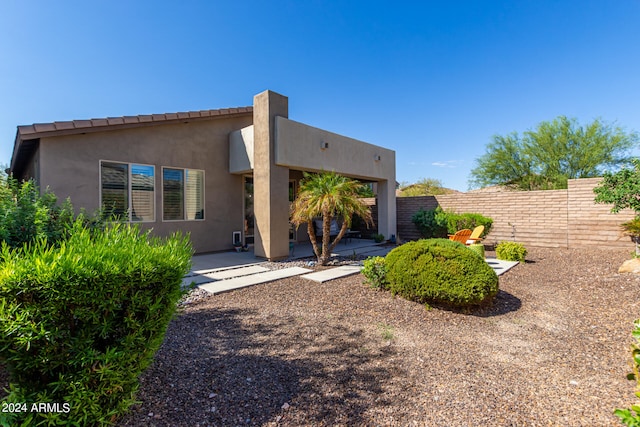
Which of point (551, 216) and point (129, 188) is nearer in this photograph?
point (129, 188)

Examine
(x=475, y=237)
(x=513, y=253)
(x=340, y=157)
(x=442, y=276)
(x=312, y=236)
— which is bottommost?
(x=513, y=253)

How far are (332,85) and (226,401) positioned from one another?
12.8 m

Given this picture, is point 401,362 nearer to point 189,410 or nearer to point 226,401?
point 226,401

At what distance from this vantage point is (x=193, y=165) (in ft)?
32.5

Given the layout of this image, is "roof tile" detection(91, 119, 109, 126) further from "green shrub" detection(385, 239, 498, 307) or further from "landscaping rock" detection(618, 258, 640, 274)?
"landscaping rock" detection(618, 258, 640, 274)

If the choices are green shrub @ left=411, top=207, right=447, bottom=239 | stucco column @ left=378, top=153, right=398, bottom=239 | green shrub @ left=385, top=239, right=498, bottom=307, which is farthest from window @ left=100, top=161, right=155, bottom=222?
green shrub @ left=411, top=207, right=447, bottom=239

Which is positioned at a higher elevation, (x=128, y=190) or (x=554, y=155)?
(x=554, y=155)

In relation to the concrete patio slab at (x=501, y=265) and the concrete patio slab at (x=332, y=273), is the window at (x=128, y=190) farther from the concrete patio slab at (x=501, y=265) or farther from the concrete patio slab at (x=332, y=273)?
the concrete patio slab at (x=501, y=265)

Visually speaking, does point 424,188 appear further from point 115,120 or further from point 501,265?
point 115,120

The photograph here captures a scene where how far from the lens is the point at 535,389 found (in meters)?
2.83

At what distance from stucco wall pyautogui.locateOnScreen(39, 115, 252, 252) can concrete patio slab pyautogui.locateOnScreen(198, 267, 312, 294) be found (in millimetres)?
3821

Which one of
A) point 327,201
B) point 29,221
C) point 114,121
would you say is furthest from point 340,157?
point 29,221

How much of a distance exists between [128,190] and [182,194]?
60.4 inches

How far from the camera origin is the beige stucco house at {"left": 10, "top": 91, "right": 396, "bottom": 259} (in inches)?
304
